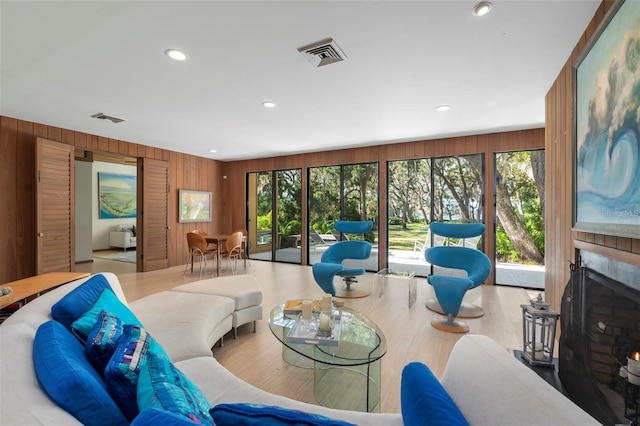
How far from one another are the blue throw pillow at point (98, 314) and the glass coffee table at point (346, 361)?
1000 mm

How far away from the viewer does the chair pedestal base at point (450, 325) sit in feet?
9.94

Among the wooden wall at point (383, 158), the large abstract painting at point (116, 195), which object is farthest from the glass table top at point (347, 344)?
the large abstract painting at point (116, 195)

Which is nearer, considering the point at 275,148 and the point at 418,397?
the point at 418,397

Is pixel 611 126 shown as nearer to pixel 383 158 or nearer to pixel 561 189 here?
pixel 561 189

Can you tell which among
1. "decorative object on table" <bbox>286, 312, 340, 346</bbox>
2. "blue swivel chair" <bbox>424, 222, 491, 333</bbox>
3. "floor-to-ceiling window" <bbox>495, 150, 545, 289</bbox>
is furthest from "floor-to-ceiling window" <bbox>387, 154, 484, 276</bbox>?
"decorative object on table" <bbox>286, 312, 340, 346</bbox>

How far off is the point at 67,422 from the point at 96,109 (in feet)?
14.4

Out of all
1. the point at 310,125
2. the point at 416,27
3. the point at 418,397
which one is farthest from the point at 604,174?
the point at 310,125

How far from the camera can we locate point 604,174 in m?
1.66

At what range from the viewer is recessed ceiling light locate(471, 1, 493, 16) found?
1.82 m

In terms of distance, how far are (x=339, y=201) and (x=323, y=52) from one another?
4.27 metres

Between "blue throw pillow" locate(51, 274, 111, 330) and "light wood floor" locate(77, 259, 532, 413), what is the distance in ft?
3.94

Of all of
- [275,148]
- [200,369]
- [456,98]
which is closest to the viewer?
[200,369]

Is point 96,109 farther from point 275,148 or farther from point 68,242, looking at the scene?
point 275,148

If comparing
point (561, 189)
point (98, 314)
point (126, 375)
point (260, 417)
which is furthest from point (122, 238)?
point (561, 189)
